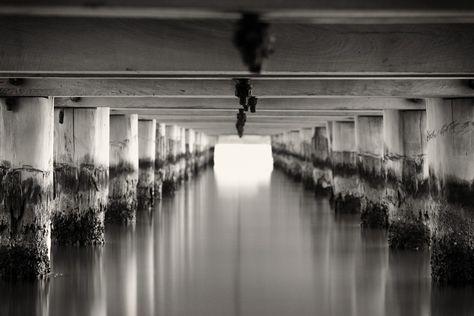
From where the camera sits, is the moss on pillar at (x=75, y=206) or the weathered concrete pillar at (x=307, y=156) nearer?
the moss on pillar at (x=75, y=206)

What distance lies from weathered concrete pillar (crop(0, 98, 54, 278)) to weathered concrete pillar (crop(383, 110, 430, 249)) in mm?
4996

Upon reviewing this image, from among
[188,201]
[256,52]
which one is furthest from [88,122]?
[188,201]

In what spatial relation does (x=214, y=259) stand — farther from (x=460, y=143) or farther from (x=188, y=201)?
(x=188, y=201)

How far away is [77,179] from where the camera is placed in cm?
1082

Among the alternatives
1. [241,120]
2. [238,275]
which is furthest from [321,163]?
[238,275]

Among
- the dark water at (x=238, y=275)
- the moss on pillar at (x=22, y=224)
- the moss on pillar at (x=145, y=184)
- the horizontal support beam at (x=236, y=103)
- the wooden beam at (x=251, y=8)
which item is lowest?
the dark water at (x=238, y=275)

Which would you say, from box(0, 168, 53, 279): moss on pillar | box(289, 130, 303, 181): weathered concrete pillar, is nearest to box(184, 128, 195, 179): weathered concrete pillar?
box(289, 130, 303, 181): weathered concrete pillar

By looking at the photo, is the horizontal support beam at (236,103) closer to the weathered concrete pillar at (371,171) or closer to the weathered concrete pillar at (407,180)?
the weathered concrete pillar at (407,180)

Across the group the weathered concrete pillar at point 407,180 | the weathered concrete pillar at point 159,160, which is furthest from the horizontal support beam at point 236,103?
the weathered concrete pillar at point 159,160

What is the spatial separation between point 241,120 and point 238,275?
3.58 metres

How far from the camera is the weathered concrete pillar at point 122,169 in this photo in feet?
46.6

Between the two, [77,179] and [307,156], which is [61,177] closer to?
[77,179]

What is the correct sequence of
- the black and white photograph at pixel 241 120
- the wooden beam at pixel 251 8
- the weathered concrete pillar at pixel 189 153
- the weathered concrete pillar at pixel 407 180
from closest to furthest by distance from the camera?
the wooden beam at pixel 251 8 → the black and white photograph at pixel 241 120 → the weathered concrete pillar at pixel 407 180 → the weathered concrete pillar at pixel 189 153

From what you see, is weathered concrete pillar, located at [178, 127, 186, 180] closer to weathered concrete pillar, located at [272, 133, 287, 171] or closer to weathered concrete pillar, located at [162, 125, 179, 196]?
weathered concrete pillar, located at [162, 125, 179, 196]
